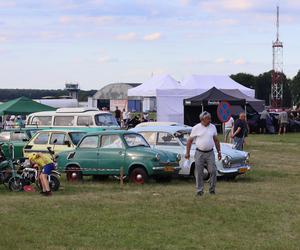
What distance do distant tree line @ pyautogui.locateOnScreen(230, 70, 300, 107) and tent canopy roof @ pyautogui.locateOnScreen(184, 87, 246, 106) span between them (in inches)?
3666

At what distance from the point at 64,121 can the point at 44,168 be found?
10939 millimetres

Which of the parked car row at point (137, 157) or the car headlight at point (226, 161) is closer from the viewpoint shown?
the parked car row at point (137, 157)

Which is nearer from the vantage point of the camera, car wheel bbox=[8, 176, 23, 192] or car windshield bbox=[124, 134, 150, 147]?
car wheel bbox=[8, 176, 23, 192]

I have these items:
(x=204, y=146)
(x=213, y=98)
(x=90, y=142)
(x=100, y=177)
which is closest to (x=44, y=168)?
(x=90, y=142)

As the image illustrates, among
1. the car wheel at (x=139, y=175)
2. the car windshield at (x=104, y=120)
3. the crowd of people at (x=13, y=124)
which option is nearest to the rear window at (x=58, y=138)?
the car wheel at (x=139, y=175)

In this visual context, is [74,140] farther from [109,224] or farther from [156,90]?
[156,90]

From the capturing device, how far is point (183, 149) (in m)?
16.5

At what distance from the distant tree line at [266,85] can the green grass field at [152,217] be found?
118m

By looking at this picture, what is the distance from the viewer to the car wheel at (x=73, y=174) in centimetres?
1576

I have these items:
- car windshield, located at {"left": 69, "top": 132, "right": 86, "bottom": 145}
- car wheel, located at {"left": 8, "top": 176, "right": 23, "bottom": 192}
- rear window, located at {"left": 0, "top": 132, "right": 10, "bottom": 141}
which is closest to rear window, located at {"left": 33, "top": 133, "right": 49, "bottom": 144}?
car windshield, located at {"left": 69, "top": 132, "right": 86, "bottom": 145}

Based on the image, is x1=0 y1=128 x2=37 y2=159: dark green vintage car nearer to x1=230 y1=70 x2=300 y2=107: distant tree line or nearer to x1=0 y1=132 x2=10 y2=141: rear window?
x1=0 y1=132 x2=10 y2=141: rear window

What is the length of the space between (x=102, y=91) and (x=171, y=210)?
98773 millimetres

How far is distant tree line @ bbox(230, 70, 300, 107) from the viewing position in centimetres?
13038

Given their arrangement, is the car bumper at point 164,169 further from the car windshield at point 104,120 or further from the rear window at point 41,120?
the rear window at point 41,120
